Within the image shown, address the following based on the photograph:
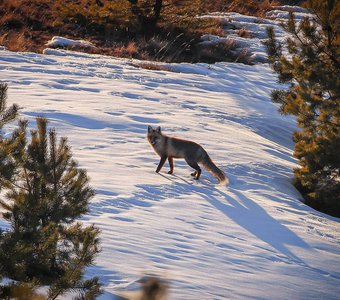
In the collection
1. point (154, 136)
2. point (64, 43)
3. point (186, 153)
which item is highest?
point (154, 136)

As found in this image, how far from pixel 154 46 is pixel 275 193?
14641 millimetres

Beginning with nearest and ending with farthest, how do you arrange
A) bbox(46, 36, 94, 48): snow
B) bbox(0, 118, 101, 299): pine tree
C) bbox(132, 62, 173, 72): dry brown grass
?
bbox(0, 118, 101, 299): pine tree, bbox(132, 62, 173, 72): dry brown grass, bbox(46, 36, 94, 48): snow

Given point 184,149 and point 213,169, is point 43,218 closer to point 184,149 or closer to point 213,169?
point 184,149

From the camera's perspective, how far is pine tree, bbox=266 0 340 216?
10.8 m

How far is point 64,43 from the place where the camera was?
24.3 m

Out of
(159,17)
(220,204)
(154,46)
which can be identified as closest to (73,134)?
(220,204)

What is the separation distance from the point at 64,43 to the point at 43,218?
20.1 metres

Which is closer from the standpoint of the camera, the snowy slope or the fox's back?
the snowy slope

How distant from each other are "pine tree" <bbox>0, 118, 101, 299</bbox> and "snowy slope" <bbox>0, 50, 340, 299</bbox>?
1.57 meters

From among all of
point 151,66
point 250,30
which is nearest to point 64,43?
point 151,66

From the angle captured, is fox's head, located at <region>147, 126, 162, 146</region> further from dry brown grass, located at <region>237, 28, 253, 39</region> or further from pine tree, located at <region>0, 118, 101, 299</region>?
dry brown grass, located at <region>237, 28, 253, 39</region>

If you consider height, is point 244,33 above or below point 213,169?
above

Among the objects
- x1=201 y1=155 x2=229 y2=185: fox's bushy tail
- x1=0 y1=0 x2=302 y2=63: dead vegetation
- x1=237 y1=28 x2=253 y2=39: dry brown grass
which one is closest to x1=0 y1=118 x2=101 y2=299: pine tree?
x1=201 y1=155 x2=229 y2=185: fox's bushy tail

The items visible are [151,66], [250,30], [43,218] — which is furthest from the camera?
[250,30]
